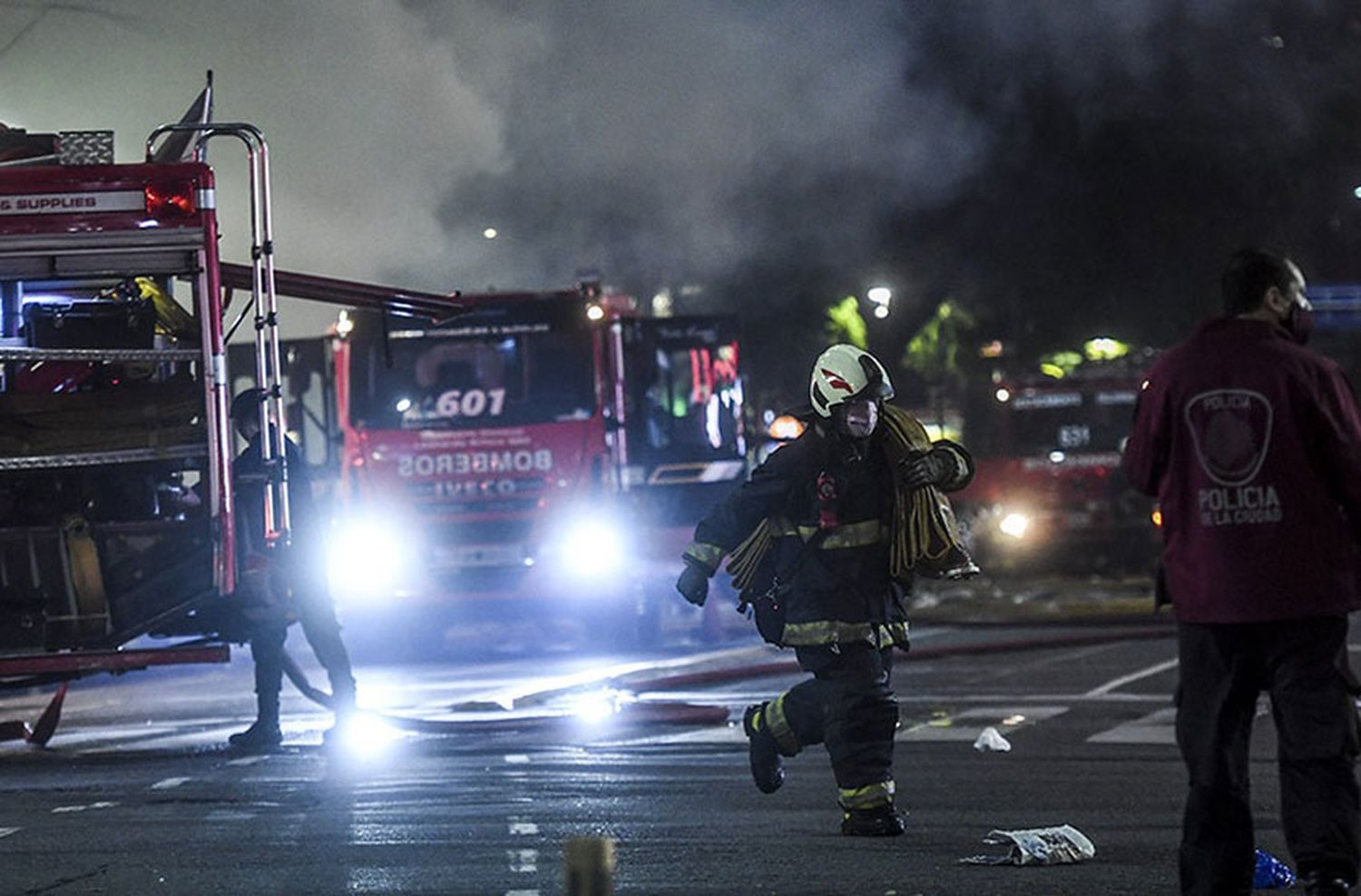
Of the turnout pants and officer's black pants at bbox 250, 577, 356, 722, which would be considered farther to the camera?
officer's black pants at bbox 250, 577, 356, 722

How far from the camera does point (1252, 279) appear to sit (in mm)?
5668

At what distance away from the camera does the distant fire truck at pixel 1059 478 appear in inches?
1037

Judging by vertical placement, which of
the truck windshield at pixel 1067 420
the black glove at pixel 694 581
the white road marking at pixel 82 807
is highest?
the truck windshield at pixel 1067 420

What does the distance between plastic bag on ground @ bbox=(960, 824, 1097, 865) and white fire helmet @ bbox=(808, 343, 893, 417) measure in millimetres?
1569

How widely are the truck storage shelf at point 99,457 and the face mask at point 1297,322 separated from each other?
5.75 metres

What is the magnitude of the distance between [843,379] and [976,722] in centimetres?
440

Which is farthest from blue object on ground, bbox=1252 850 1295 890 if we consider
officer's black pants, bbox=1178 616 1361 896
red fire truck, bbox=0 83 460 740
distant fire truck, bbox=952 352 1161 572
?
distant fire truck, bbox=952 352 1161 572

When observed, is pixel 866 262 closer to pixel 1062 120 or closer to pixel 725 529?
pixel 1062 120

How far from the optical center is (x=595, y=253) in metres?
25.0

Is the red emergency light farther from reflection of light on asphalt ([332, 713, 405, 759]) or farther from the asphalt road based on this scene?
reflection of light on asphalt ([332, 713, 405, 759])

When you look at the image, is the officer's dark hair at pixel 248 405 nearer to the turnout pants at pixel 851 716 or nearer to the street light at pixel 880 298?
the turnout pants at pixel 851 716

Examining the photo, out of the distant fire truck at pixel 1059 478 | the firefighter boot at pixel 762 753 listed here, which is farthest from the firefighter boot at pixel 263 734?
the distant fire truck at pixel 1059 478

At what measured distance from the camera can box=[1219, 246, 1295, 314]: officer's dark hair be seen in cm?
566

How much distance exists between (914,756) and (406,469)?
815 cm
